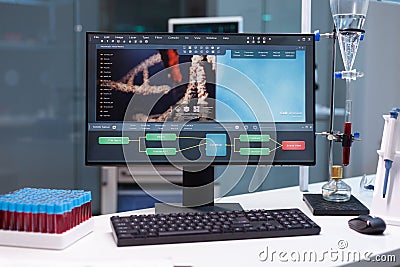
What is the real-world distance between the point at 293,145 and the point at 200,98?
0.87 feet

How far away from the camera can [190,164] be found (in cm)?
140

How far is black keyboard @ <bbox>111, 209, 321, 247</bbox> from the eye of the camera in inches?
44.9

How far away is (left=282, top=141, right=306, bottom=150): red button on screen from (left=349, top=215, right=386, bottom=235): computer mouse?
25 cm

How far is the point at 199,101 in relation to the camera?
4.61ft

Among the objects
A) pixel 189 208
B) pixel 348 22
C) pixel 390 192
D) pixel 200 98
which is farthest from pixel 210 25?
pixel 390 192

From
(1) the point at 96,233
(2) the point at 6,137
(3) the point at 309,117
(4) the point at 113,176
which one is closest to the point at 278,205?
(3) the point at 309,117

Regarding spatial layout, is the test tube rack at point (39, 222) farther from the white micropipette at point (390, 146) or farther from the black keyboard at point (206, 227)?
the white micropipette at point (390, 146)

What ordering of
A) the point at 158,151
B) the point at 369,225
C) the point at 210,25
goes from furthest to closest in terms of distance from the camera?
the point at 210,25, the point at 158,151, the point at 369,225

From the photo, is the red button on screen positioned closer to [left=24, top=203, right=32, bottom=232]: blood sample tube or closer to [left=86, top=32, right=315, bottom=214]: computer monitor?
[left=86, top=32, right=315, bottom=214]: computer monitor

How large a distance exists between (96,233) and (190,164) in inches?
12.1

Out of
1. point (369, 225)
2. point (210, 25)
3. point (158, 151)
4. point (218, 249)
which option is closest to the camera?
point (218, 249)

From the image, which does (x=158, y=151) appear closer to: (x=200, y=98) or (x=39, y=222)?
(x=200, y=98)

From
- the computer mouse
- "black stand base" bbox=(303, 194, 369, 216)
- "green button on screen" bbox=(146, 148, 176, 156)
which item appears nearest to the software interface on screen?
"green button on screen" bbox=(146, 148, 176, 156)

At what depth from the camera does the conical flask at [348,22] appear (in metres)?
1.50
